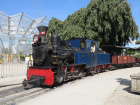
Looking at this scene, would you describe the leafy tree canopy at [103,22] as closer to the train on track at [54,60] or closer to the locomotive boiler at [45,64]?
the train on track at [54,60]

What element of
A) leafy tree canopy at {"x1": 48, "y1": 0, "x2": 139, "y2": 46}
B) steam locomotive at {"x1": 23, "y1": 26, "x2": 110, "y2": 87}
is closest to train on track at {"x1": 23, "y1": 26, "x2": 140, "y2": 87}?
steam locomotive at {"x1": 23, "y1": 26, "x2": 110, "y2": 87}

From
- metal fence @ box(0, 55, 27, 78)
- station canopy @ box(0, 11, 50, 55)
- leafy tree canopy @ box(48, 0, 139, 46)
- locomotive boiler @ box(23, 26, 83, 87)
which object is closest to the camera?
locomotive boiler @ box(23, 26, 83, 87)

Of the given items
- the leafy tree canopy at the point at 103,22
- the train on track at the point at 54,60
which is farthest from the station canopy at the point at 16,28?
the train on track at the point at 54,60

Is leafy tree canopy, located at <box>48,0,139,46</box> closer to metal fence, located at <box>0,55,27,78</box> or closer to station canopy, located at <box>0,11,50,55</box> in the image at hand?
metal fence, located at <box>0,55,27,78</box>

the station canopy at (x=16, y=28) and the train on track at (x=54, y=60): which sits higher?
the station canopy at (x=16, y=28)

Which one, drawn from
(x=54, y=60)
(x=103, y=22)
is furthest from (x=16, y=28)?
(x=54, y=60)

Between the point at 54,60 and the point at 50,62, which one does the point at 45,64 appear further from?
the point at 54,60

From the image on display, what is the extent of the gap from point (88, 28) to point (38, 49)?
11.6 metres

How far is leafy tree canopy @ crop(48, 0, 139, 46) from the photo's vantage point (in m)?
15.6

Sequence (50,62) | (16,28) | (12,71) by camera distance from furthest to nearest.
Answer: (16,28)
(12,71)
(50,62)

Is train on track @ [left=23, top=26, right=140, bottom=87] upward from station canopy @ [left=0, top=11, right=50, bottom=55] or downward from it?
downward

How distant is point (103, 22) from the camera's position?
16000 mm

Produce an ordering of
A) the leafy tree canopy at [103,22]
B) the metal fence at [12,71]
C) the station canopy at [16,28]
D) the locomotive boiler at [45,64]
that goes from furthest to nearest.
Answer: the station canopy at [16,28] → the leafy tree canopy at [103,22] → the metal fence at [12,71] → the locomotive boiler at [45,64]

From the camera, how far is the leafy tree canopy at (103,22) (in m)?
15.6
